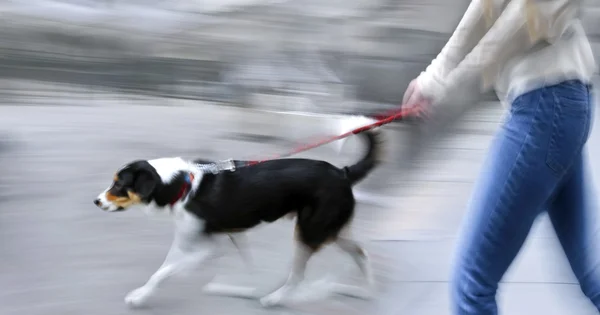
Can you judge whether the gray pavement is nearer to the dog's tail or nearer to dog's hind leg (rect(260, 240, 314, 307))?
dog's hind leg (rect(260, 240, 314, 307))

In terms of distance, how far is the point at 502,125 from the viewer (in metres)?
1.88

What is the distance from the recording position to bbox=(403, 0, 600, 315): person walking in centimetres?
175

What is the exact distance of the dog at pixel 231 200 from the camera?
299cm

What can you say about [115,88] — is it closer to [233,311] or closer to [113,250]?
[113,250]

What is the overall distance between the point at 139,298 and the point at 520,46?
6.63 feet

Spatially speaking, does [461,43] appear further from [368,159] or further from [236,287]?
[236,287]

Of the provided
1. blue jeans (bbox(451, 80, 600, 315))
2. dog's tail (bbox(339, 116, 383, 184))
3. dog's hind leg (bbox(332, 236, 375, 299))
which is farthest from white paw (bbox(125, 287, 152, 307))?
blue jeans (bbox(451, 80, 600, 315))

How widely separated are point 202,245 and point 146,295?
33 centimetres

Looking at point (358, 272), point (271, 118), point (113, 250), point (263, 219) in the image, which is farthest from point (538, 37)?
point (271, 118)

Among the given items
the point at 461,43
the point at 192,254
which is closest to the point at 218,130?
the point at 192,254

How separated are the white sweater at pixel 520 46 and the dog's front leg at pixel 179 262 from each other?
1540mm

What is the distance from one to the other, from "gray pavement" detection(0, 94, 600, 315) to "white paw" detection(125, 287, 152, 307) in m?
0.05

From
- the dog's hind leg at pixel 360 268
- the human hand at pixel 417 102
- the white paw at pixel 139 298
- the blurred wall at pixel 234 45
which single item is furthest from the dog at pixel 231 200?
the blurred wall at pixel 234 45

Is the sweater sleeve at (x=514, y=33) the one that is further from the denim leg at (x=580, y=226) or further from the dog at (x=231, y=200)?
the dog at (x=231, y=200)
